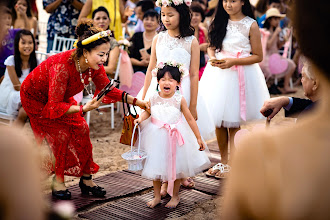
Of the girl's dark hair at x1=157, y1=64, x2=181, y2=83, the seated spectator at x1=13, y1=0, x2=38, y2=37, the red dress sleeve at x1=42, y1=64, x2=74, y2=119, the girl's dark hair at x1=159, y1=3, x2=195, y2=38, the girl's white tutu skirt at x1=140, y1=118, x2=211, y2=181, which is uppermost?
the seated spectator at x1=13, y1=0, x2=38, y2=37

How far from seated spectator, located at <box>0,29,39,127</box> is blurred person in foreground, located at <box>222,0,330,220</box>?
4.18m

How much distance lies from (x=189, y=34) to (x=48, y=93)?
1.33 m

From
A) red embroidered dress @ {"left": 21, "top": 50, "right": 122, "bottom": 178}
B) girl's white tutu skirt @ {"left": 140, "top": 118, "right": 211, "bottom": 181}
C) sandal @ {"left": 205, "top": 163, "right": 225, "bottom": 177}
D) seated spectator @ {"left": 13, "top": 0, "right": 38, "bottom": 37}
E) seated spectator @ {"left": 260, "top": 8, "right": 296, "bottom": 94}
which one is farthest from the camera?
seated spectator @ {"left": 260, "top": 8, "right": 296, "bottom": 94}

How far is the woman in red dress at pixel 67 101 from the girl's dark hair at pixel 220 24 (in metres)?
1.20

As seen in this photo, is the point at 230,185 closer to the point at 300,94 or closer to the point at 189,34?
the point at 189,34

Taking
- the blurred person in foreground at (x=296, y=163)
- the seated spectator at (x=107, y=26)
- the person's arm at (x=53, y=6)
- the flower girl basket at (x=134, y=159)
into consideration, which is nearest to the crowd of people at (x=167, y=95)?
the flower girl basket at (x=134, y=159)

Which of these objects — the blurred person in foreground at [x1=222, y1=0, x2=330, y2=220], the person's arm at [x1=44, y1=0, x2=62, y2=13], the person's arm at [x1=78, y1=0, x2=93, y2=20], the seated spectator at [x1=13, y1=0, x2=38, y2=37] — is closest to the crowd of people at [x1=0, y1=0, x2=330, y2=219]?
the person's arm at [x1=78, y1=0, x2=93, y2=20]

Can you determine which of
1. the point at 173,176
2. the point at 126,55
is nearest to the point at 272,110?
the point at 173,176

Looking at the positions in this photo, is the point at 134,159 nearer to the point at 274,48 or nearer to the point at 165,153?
the point at 165,153

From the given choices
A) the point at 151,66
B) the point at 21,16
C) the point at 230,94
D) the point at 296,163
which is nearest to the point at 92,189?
the point at 151,66

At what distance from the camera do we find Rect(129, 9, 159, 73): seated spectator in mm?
6047

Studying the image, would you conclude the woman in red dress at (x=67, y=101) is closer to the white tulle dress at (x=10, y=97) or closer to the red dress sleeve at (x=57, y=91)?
the red dress sleeve at (x=57, y=91)

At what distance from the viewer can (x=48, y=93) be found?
3.41 m

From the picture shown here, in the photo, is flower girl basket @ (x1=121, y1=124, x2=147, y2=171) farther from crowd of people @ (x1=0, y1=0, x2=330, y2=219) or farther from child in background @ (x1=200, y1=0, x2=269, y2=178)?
child in background @ (x1=200, y1=0, x2=269, y2=178)
